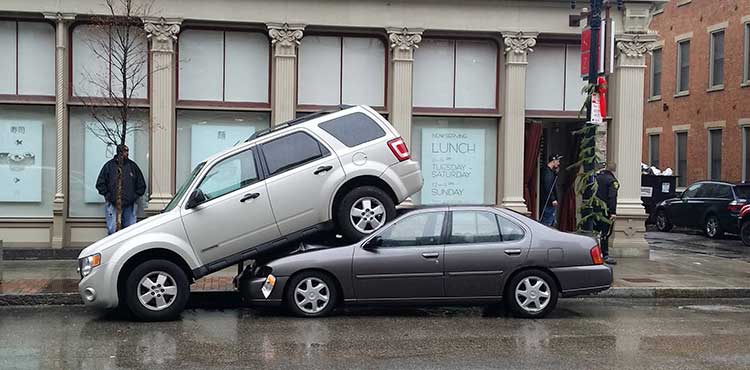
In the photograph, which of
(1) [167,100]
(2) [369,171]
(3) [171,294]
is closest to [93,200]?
(1) [167,100]

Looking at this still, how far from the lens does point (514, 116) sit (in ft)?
52.1

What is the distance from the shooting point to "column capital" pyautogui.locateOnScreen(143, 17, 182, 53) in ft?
48.6

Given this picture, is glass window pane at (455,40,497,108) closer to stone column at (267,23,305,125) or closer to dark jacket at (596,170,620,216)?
dark jacket at (596,170,620,216)

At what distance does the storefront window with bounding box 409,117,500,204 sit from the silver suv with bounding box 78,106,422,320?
555cm

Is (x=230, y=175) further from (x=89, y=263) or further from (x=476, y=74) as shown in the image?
(x=476, y=74)

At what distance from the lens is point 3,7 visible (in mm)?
14500

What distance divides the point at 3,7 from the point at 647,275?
11876mm

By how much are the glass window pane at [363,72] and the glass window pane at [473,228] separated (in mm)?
6256

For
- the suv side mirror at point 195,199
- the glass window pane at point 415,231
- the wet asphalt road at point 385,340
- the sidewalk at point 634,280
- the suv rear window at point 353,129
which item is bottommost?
the wet asphalt road at point 385,340

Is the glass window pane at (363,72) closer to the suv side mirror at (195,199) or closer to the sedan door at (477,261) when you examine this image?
the sedan door at (477,261)

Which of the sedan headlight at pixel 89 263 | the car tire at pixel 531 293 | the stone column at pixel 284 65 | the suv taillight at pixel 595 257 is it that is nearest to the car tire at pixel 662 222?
the stone column at pixel 284 65

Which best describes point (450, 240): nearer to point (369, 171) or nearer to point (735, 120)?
point (369, 171)

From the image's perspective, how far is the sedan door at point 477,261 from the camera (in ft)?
32.4

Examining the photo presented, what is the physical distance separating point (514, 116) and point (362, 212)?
668 centimetres
